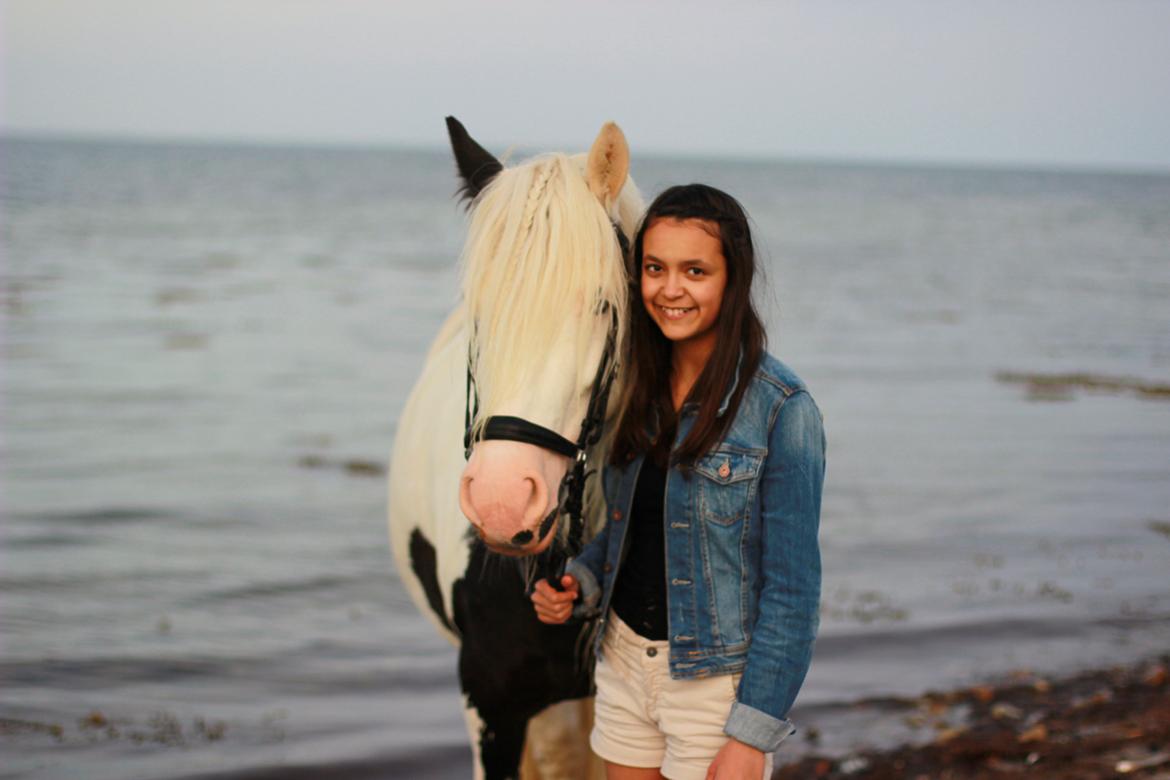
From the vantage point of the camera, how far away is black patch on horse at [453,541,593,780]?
2721mm

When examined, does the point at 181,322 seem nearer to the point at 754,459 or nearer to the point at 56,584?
the point at 56,584

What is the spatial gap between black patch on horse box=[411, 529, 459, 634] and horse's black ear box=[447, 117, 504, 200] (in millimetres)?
1482

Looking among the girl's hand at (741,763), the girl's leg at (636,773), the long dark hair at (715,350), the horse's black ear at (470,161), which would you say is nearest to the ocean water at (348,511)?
the long dark hair at (715,350)

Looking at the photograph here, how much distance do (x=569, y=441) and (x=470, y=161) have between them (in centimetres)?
99

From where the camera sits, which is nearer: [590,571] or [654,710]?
[654,710]

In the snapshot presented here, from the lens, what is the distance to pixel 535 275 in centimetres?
213

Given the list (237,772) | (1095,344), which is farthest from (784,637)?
(1095,344)

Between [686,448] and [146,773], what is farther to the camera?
[146,773]

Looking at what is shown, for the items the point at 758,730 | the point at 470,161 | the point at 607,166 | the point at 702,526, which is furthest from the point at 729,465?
the point at 470,161

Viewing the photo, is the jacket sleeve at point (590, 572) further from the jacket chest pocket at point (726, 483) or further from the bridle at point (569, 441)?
the jacket chest pocket at point (726, 483)

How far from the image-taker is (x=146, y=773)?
175 inches

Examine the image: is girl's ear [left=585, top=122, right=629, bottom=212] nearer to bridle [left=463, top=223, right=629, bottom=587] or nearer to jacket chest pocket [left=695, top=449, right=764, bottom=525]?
bridle [left=463, top=223, right=629, bottom=587]

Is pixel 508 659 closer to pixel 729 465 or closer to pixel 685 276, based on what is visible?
pixel 729 465

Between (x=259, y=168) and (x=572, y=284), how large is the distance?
300 ft
